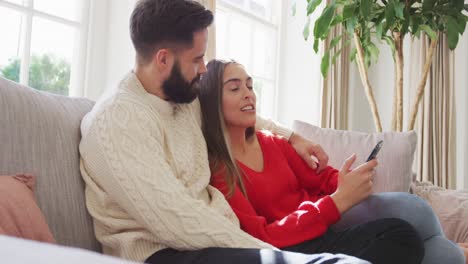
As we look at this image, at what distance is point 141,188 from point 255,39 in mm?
2493

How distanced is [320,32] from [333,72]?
0.85 metres

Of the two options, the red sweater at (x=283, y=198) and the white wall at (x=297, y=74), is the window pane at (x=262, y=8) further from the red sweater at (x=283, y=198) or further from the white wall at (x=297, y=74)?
the red sweater at (x=283, y=198)

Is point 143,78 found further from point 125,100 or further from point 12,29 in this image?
point 12,29

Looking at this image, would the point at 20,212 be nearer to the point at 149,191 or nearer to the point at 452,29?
the point at 149,191

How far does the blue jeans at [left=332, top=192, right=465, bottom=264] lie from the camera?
4.51 feet

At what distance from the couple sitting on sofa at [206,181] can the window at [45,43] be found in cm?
90

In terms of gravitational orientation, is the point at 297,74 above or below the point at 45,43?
above

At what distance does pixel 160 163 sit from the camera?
1137 mm

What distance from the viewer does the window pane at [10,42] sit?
6.61 ft

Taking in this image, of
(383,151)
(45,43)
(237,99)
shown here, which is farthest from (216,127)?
(45,43)

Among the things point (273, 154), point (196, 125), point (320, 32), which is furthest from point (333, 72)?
point (196, 125)

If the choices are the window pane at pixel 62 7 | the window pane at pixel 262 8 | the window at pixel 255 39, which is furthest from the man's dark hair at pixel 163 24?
the window pane at pixel 262 8

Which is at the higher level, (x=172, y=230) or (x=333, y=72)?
(x=333, y=72)

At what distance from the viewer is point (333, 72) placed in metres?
3.53
